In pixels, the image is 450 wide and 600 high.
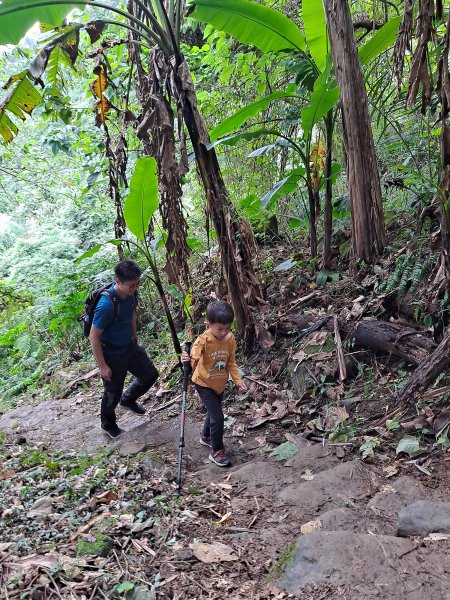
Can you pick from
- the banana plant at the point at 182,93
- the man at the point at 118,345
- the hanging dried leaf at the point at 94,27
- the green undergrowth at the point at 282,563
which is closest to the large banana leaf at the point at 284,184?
the banana plant at the point at 182,93

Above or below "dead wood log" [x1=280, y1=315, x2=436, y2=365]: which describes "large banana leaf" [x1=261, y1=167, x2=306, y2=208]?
above

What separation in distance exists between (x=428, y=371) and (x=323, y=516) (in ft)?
4.70

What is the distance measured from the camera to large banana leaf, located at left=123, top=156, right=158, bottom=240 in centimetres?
475

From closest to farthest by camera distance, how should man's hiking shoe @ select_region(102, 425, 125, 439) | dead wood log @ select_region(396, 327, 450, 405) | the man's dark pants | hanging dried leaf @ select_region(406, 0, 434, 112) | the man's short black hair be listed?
hanging dried leaf @ select_region(406, 0, 434, 112) < dead wood log @ select_region(396, 327, 450, 405) < the man's short black hair < the man's dark pants < man's hiking shoe @ select_region(102, 425, 125, 439)

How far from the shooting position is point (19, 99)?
5066 millimetres

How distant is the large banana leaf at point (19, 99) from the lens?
4.95 m

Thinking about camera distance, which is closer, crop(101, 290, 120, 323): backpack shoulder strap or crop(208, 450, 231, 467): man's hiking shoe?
crop(208, 450, 231, 467): man's hiking shoe

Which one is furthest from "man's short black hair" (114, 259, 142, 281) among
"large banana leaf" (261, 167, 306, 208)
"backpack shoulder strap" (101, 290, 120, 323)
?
"large banana leaf" (261, 167, 306, 208)

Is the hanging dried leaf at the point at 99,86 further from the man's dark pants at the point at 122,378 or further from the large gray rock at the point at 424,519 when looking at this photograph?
the large gray rock at the point at 424,519

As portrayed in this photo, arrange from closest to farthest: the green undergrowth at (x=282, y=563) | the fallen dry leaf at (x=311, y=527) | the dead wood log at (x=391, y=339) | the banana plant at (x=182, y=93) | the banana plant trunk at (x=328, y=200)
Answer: the green undergrowth at (x=282, y=563)
the fallen dry leaf at (x=311, y=527)
the dead wood log at (x=391, y=339)
the banana plant at (x=182, y=93)
the banana plant trunk at (x=328, y=200)

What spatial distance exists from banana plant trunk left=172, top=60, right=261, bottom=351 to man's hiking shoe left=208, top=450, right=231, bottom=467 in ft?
5.81

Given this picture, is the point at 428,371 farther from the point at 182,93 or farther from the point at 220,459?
the point at 182,93

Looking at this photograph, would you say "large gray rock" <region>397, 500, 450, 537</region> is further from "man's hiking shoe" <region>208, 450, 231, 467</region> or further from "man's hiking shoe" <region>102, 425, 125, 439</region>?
"man's hiking shoe" <region>102, 425, 125, 439</region>

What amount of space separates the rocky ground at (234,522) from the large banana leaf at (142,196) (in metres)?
2.33
